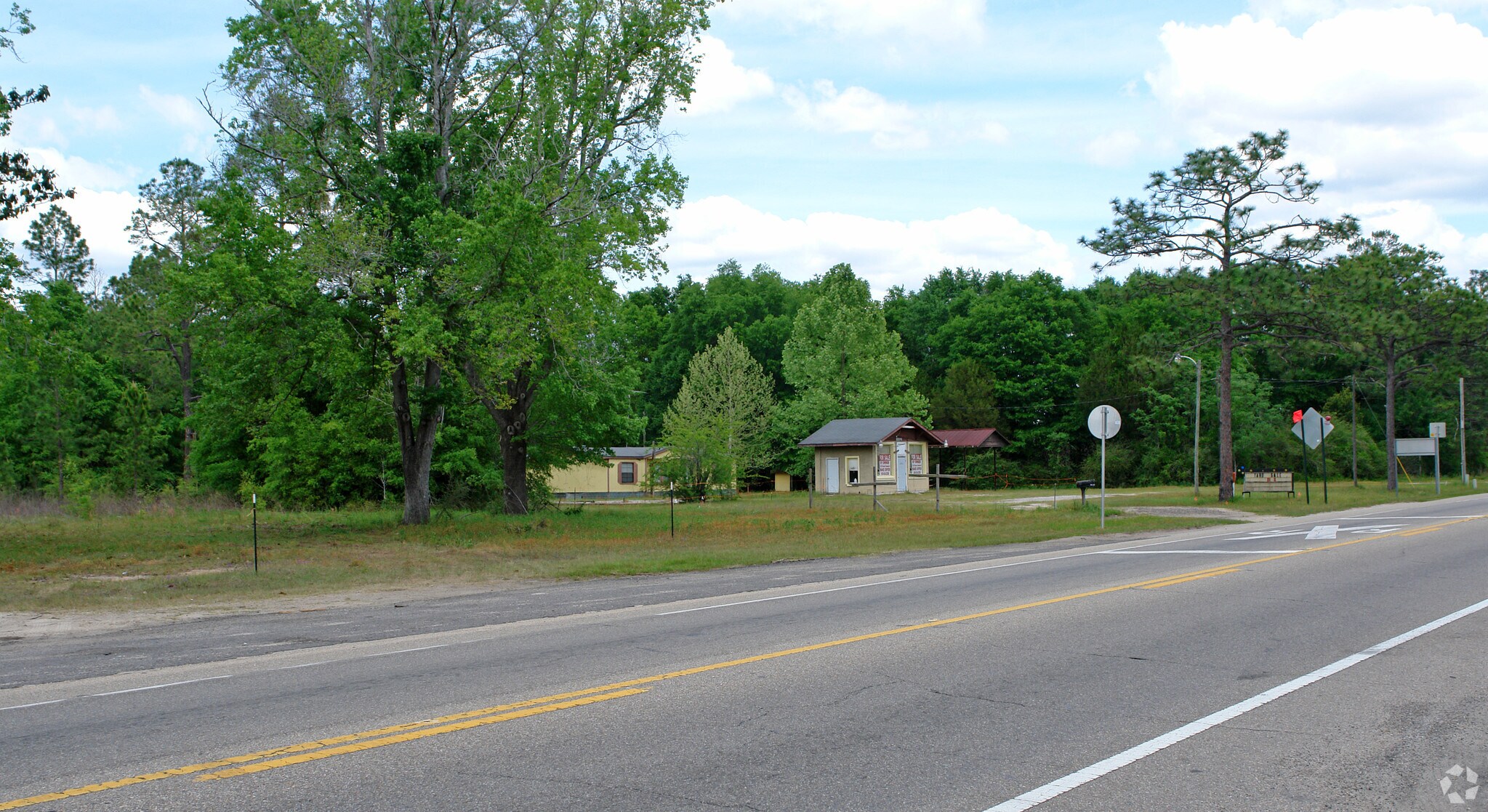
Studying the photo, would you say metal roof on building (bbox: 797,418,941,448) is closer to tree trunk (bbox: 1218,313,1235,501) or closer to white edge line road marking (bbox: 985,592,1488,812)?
tree trunk (bbox: 1218,313,1235,501)

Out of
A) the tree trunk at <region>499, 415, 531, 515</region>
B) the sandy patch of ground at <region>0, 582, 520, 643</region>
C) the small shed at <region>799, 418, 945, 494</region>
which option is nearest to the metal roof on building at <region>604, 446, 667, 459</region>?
the small shed at <region>799, 418, 945, 494</region>

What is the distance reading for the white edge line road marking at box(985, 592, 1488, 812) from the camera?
539cm

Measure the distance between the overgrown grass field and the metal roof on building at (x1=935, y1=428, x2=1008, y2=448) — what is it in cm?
2850

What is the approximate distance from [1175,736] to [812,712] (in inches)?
92.1

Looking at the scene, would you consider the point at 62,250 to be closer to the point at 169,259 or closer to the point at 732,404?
the point at 169,259

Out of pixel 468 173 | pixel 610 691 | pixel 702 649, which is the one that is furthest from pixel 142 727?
pixel 468 173

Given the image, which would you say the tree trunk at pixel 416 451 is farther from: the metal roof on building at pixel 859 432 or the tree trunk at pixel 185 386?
the tree trunk at pixel 185 386

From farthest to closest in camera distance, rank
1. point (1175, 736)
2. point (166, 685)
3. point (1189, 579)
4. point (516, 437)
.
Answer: point (516, 437)
point (1189, 579)
point (166, 685)
point (1175, 736)

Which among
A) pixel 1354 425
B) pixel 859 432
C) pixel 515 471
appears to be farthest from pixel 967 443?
pixel 515 471

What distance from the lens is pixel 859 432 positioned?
2313 inches

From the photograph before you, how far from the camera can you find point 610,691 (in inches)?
311

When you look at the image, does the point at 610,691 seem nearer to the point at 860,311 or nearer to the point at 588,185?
the point at 588,185

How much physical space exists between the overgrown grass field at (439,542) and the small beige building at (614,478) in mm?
23725

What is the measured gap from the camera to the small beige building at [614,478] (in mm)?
64000
